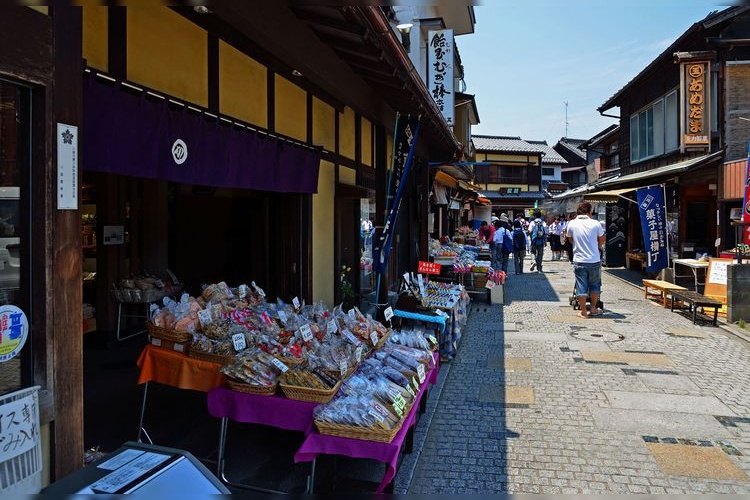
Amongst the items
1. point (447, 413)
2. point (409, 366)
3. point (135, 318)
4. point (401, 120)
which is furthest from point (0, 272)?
point (401, 120)

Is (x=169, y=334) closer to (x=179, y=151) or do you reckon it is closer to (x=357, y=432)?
(x=179, y=151)

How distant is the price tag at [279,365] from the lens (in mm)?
3912

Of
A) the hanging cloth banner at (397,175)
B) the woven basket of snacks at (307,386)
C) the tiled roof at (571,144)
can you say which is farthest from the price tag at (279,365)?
the tiled roof at (571,144)

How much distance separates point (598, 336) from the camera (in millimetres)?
8914

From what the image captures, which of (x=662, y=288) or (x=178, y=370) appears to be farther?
(x=662, y=288)

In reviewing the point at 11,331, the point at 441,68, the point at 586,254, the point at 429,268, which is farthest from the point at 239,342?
the point at 441,68

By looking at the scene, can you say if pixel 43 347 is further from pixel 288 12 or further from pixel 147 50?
pixel 288 12

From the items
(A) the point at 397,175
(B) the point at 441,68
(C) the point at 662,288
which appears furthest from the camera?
(B) the point at 441,68

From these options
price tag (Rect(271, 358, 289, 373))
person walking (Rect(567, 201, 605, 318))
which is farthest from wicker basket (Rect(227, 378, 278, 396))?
person walking (Rect(567, 201, 605, 318))

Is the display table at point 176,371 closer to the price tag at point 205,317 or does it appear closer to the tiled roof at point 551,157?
the price tag at point 205,317

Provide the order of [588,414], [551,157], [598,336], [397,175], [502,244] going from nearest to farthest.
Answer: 1. [588,414]
2. [397,175]
3. [598,336]
4. [502,244]
5. [551,157]

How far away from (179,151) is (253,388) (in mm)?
1819

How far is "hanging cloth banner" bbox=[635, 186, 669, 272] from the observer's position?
1250cm

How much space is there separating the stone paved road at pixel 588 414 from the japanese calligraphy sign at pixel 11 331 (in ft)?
9.18
